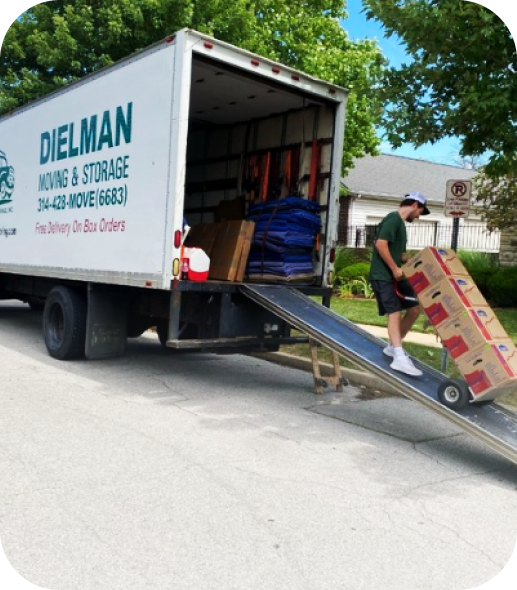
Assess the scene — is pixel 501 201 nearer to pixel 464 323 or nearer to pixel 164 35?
pixel 164 35

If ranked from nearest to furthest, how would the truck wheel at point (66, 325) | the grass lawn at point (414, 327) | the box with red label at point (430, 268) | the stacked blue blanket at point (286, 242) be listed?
the box with red label at point (430, 268) → the stacked blue blanket at point (286, 242) → the truck wheel at point (66, 325) → the grass lawn at point (414, 327)

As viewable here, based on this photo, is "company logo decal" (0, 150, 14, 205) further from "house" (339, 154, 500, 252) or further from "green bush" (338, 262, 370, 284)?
"house" (339, 154, 500, 252)

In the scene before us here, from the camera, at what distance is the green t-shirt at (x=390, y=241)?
6.39 m

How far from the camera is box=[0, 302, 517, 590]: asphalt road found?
3303 millimetres

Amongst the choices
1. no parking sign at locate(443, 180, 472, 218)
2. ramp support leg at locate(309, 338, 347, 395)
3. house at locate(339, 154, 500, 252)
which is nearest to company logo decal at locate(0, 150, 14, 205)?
ramp support leg at locate(309, 338, 347, 395)

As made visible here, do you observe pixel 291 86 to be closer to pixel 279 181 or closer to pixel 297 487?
pixel 279 181

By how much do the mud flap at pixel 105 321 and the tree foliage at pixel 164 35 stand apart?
827 cm

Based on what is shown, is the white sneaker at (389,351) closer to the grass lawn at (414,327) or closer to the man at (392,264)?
the man at (392,264)

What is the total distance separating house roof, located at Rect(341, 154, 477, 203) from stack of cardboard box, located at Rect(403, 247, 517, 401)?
22357 mm

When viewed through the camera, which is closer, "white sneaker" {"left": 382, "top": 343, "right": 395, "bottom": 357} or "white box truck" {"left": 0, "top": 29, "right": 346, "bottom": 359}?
"white sneaker" {"left": 382, "top": 343, "right": 395, "bottom": 357}

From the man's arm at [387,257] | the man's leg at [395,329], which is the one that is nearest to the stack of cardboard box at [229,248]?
the man's arm at [387,257]

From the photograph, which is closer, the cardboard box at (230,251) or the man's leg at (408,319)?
the man's leg at (408,319)

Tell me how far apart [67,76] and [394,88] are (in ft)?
37.1

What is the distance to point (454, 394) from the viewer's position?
5410mm
